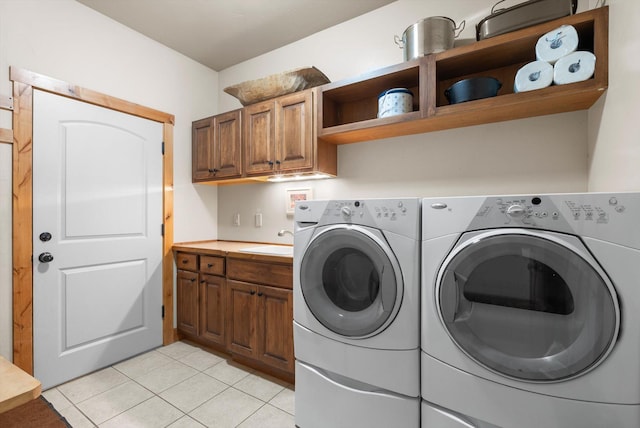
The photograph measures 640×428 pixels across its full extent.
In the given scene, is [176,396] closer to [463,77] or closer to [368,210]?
[368,210]

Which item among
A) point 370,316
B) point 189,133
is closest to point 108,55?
point 189,133

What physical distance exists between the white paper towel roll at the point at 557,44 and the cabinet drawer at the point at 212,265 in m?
2.38

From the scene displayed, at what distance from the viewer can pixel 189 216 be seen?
9.52 feet

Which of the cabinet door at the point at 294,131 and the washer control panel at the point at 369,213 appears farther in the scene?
the cabinet door at the point at 294,131

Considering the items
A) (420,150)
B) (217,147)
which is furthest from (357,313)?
(217,147)

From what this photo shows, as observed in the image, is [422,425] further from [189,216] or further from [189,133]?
[189,133]

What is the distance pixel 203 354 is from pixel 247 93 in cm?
225

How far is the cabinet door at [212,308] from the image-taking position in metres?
2.31

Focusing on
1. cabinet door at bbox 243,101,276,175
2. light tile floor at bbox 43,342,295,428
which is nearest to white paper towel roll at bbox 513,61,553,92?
cabinet door at bbox 243,101,276,175

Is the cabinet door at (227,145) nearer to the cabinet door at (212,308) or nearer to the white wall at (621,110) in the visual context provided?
the cabinet door at (212,308)

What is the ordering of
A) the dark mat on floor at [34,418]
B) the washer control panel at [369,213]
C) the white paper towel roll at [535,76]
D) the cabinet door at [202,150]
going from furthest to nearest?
the cabinet door at [202,150]
the dark mat on floor at [34,418]
the white paper towel roll at [535,76]
the washer control panel at [369,213]

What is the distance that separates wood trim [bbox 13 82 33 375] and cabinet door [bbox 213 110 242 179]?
4.07ft

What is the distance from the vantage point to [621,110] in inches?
46.6

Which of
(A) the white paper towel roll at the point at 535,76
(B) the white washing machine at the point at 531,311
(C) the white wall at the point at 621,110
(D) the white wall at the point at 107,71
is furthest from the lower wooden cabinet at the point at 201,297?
(C) the white wall at the point at 621,110
